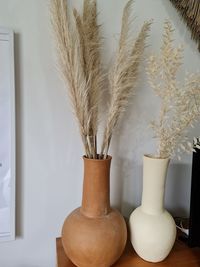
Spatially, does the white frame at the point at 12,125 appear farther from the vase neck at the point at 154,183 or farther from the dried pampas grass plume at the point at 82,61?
the vase neck at the point at 154,183

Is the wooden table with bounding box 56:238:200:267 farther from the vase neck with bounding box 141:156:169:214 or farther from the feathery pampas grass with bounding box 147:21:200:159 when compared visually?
the feathery pampas grass with bounding box 147:21:200:159

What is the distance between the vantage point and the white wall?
855mm

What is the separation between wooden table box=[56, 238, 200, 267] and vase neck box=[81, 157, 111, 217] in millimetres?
188

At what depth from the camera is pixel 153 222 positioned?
779 millimetres

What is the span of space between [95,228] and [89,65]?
52 centimetres

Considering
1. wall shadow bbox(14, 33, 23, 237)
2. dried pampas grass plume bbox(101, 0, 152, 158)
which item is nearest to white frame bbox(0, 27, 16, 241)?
wall shadow bbox(14, 33, 23, 237)

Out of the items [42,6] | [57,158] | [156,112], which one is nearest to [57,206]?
[57,158]

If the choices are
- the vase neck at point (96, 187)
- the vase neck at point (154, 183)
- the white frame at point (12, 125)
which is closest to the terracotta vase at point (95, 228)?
the vase neck at point (96, 187)

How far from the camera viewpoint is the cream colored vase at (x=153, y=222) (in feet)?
2.52

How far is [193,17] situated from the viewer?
0.91m

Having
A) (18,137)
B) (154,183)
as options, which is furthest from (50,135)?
(154,183)

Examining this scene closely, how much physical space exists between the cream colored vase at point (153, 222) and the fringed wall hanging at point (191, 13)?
56 centimetres

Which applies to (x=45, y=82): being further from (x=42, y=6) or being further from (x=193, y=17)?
(x=193, y=17)

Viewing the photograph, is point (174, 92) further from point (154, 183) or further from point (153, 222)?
point (153, 222)
